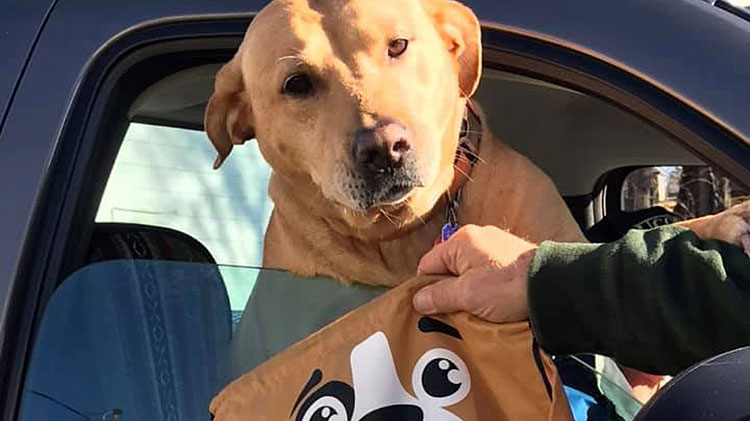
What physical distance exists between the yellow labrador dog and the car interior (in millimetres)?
73

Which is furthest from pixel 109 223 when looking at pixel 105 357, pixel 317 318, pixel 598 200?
pixel 598 200

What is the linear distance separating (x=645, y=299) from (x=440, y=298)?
0.26 meters

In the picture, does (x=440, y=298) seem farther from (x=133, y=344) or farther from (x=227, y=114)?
(x=227, y=114)

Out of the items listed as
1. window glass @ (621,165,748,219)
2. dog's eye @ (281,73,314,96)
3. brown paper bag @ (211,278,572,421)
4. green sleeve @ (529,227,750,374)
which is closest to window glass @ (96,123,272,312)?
dog's eye @ (281,73,314,96)

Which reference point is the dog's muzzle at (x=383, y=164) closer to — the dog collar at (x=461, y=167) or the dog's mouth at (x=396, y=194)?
the dog's mouth at (x=396, y=194)

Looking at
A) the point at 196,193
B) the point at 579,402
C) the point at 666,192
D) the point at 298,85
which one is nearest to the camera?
the point at 579,402

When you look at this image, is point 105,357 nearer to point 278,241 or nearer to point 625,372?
point 278,241

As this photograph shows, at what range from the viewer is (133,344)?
160 cm

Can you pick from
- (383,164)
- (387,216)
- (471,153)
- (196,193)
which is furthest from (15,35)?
(471,153)

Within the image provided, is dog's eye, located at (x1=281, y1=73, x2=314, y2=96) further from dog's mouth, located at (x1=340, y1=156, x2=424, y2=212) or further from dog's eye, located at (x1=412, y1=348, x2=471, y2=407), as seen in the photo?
dog's eye, located at (x1=412, y1=348, x2=471, y2=407)

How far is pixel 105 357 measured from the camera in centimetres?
159

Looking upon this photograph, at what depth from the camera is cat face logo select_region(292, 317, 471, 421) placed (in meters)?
1.24

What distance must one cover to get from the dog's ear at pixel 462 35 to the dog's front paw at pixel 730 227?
19.9 inches

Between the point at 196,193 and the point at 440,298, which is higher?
the point at 440,298
